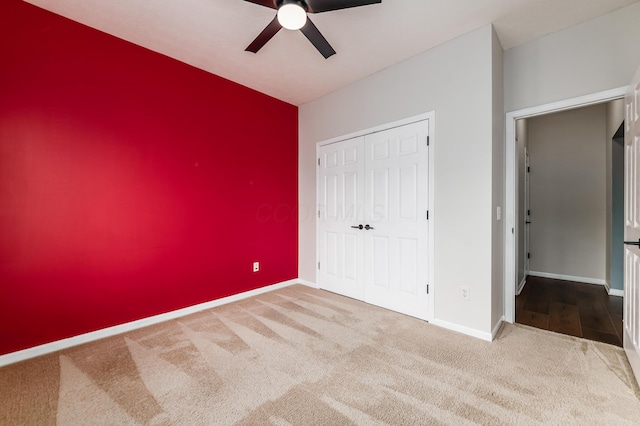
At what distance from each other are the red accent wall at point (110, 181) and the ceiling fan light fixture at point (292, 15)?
1.66m

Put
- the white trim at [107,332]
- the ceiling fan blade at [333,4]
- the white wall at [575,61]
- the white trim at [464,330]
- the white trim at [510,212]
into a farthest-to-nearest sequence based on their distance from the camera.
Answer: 1. the white trim at [510,212]
2. the white trim at [464,330]
3. the white wall at [575,61]
4. the white trim at [107,332]
5. the ceiling fan blade at [333,4]

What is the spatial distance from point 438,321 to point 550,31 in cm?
288

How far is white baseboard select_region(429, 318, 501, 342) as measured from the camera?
2334 mm

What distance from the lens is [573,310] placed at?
9.81ft

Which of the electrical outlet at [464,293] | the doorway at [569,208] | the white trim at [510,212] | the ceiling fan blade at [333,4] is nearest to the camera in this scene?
the ceiling fan blade at [333,4]

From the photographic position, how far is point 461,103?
2.49 meters

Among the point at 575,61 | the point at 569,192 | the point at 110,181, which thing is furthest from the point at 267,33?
the point at 569,192

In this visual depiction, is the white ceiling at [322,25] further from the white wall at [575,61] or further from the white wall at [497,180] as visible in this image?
the white wall at [497,180]

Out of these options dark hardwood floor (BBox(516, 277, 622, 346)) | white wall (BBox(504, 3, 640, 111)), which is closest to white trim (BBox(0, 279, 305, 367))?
dark hardwood floor (BBox(516, 277, 622, 346))

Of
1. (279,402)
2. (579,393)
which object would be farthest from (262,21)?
(579,393)

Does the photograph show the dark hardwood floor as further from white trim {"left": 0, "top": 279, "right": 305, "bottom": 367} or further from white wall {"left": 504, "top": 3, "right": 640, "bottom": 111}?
white trim {"left": 0, "top": 279, "right": 305, "bottom": 367}

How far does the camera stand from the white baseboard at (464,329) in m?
2.33

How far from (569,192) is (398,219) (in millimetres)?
3306

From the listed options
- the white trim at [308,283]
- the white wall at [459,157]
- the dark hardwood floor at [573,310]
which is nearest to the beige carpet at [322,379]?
the dark hardwood floor at [573,310]
